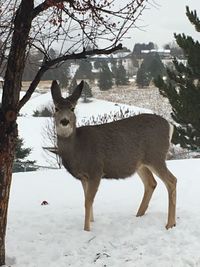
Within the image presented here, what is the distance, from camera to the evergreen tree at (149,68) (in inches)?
2675

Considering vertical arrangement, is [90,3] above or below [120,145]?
above

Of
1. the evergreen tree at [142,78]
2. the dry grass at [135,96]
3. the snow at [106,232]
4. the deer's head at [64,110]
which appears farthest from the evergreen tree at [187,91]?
the evergreen tree at [142,78]

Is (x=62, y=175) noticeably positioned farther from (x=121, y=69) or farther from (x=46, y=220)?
(x=121, y=69)

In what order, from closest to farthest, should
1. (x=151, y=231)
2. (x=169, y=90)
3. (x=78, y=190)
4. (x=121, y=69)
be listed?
(x=151, y=231)
(x=78, y=190)
(x=169, y=90)
(x=121, y=69)

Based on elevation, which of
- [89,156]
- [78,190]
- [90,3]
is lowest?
[78,190]

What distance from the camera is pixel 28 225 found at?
702 cm

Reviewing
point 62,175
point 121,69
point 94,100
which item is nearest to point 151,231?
point 62,175

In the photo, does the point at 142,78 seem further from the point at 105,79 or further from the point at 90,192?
the point at 90,192

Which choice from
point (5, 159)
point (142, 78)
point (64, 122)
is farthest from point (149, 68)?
point (5, 159)

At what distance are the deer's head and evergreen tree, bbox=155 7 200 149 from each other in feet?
62.2

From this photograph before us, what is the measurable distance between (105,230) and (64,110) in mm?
1753

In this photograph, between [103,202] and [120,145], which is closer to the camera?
[120,145]

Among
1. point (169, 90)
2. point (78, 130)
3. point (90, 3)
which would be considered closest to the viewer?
point (90, 3)

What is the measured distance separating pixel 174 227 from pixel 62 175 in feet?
18.2
